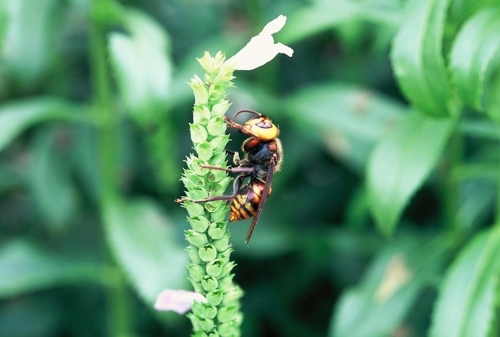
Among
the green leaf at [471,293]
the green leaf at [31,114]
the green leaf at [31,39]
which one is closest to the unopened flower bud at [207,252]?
the green leaf at [471,293]

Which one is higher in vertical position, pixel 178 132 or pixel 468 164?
pixel 178 132

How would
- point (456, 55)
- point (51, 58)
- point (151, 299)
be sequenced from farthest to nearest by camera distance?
1. point (51, 58)
2. point (151, 299)
3. point (456, 55)

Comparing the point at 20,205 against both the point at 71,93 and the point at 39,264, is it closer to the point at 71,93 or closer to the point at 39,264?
the point at 71,93

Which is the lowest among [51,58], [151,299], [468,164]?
[151,299]

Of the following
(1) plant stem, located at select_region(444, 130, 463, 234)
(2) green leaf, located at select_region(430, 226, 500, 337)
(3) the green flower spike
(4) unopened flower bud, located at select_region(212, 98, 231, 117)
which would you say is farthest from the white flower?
(1) plant stem, located at select_region(444, 130, 463, 234)

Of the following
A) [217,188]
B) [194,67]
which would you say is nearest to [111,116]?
[194,67]

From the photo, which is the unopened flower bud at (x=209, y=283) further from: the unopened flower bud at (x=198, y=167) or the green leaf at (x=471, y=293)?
the green leaf at (x=471, y=293)
